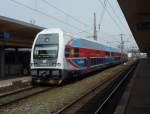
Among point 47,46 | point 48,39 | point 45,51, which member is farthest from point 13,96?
point 48,39

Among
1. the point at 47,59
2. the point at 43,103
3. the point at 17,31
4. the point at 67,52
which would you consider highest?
the point at 17,31

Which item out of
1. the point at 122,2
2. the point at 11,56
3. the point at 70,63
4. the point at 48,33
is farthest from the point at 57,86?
the point at 11,56

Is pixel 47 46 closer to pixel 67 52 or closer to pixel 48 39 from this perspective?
pixel 48 39

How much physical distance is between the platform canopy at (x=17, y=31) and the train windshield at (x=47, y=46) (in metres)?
3.20

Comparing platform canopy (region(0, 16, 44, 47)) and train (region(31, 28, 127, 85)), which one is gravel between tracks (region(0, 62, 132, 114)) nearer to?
train (region(31, 28, 127, 85))

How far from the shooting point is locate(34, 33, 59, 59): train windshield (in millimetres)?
19641

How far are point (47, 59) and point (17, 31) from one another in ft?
Result: 30.2

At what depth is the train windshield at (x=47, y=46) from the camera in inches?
773

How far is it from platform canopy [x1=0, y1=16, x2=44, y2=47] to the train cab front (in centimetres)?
339

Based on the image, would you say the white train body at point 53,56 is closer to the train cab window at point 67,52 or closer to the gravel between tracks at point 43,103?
the train cab window at point 67,52

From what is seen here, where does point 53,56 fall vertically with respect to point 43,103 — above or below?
above

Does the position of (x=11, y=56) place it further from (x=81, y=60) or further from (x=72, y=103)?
(x=72, y=103)

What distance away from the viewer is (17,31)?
27.9 meters

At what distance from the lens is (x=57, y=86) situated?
2033 centimetres
